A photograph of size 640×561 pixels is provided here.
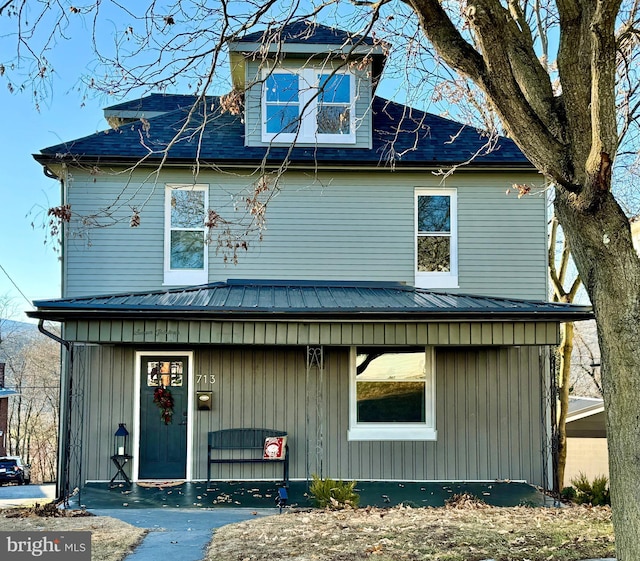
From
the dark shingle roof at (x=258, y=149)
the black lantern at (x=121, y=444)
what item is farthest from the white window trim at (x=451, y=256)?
the black lantern at (x=121, y=444)

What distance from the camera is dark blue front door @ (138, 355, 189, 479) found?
1123cm

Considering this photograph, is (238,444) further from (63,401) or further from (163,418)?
(63,401)

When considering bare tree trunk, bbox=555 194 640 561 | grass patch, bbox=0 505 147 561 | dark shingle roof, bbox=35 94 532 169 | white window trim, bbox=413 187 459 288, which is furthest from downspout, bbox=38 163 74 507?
bare tree trunk, bbox=555 194 640 561

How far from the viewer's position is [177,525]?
7.83 meters

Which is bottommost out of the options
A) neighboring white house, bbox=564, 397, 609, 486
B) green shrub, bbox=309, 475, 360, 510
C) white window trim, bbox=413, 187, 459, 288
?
neighboring white house, bbox=564, 397, 609, 486

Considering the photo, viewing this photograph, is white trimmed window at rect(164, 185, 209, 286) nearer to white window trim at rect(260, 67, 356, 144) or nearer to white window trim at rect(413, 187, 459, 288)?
white window trim at rect(260, 67, 356, 144)

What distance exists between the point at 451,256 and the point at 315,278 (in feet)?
8.44

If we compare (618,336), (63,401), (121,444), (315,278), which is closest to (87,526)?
(121,444)

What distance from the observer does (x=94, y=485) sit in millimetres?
10727

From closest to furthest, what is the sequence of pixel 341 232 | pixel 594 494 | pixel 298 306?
1. pixel 298 306
2. pixel 594 494
3. pixel 341 232

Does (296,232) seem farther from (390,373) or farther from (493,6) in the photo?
(493,6)

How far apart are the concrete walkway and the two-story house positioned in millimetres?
2415

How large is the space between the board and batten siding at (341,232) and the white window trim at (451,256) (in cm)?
9

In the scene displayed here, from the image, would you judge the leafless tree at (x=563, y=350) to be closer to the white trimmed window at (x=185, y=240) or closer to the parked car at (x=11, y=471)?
the white trimmed window at (x=185, y=240)
